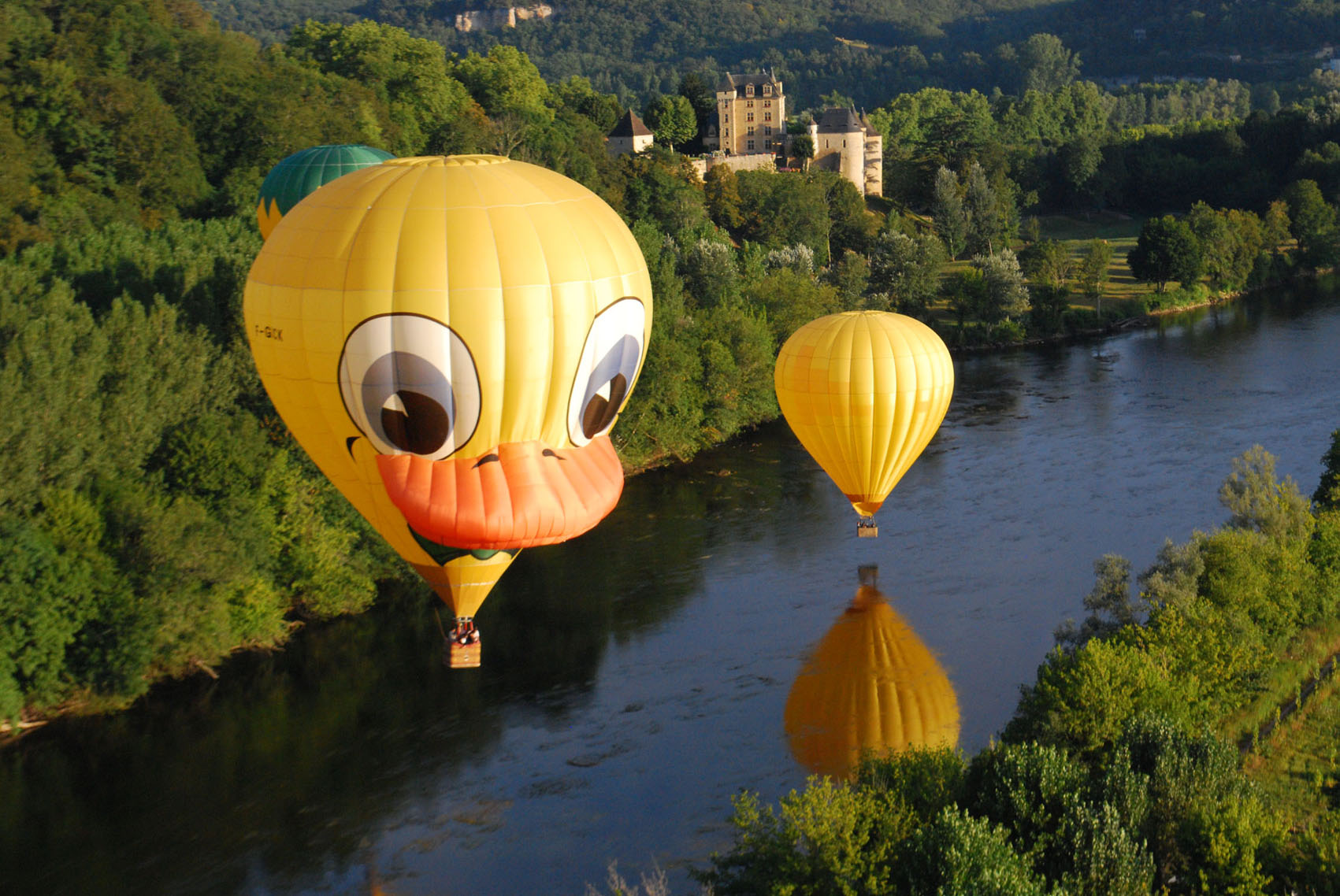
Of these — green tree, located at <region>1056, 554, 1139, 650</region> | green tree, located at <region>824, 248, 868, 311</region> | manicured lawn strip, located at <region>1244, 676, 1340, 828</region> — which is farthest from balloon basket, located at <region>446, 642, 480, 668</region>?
green tree, located at <region>824, 248, 868, 311</region>

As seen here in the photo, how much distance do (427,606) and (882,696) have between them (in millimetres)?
7574

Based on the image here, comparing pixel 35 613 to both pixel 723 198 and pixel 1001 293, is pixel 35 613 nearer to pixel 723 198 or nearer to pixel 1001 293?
pixel 1001 293

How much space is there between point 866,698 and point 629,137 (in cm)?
4050

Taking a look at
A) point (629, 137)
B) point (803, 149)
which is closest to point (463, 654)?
point (629, 137)

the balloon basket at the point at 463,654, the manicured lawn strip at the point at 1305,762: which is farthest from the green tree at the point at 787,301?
the balloon basket at the point at 463,654

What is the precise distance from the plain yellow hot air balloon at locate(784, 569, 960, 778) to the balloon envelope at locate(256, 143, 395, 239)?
11325 mm

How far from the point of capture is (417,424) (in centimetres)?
1349

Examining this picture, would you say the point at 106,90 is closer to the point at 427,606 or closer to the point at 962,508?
the point at 427,606

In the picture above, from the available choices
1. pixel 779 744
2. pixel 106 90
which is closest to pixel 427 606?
pixel 779 744

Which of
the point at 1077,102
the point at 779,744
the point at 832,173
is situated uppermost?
the point at 1077,102

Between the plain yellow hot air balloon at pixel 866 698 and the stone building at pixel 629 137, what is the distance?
123 feet

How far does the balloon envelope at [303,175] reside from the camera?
25.0 meters

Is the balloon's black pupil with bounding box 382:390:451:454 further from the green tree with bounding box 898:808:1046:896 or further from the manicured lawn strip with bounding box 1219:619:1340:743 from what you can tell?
the manicured lawn strip with bounding box 1219:619:1340:743

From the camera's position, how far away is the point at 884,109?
85.5m
